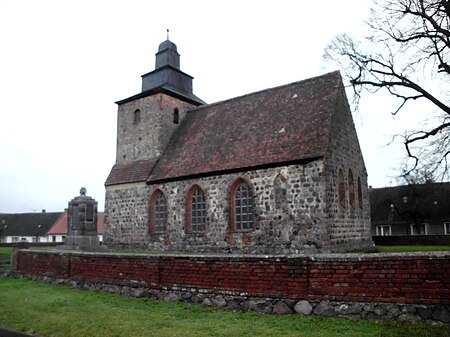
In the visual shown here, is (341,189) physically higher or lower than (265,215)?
higher

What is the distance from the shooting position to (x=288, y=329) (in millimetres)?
6164

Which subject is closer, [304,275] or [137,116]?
[304,275]

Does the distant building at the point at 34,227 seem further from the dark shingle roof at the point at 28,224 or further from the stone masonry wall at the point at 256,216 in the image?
the stone masonry wall at the point at 256,216

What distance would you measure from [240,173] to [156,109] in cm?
818

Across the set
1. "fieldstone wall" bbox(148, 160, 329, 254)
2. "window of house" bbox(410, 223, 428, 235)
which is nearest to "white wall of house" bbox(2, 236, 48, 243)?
"fieldstone wall" bbox(148, 160, 329, 254)

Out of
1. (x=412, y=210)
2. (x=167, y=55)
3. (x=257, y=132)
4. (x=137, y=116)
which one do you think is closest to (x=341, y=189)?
(x=257, y=132)

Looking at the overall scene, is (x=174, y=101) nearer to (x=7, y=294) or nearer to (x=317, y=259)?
(x=7, y=294)

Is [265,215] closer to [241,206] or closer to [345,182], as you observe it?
[241,206]

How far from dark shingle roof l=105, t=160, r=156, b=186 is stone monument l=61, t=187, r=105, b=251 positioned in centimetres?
362

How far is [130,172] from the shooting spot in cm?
2241

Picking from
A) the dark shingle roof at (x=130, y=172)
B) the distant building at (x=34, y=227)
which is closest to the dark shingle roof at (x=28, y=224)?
the distant building at (x=34, y=227)

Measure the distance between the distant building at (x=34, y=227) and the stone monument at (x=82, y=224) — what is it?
1602 inches

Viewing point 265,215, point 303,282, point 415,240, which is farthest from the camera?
point 415,240

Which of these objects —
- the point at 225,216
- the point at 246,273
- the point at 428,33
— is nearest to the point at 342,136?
the point at 428,33
